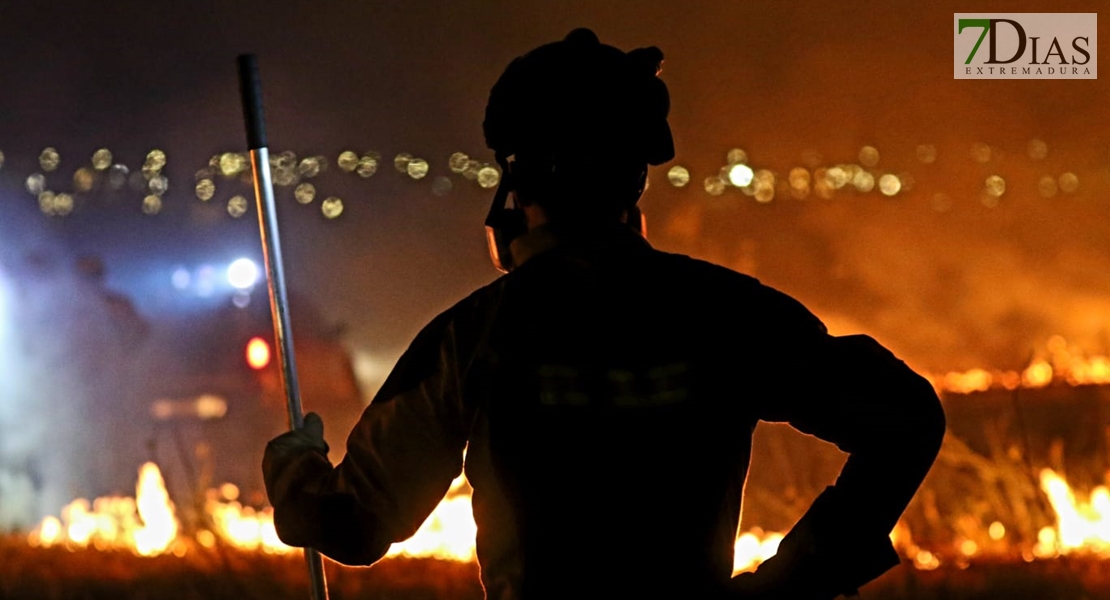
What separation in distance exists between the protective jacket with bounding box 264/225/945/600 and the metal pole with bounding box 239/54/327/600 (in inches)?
25.2

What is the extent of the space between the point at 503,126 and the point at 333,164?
6532 mm

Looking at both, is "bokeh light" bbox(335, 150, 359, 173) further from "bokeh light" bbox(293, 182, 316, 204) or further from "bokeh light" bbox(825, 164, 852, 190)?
"bokeh light" bbox(825, 164, 852, 190)

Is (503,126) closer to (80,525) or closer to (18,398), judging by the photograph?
(80,525)

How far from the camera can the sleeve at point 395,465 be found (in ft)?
5.60

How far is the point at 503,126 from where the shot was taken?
183cm

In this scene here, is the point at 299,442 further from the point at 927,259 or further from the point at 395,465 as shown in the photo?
the point at 927,259

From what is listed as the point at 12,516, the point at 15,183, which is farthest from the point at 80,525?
the point at 15,183

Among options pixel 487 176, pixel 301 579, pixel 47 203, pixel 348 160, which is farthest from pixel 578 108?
pixel 47 203

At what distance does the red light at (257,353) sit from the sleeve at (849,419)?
28.6 ft

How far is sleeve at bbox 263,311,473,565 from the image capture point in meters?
1.71

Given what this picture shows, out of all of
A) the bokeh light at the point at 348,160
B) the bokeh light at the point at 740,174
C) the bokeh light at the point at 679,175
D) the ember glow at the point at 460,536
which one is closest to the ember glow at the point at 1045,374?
the ember glow at the point at 460,536

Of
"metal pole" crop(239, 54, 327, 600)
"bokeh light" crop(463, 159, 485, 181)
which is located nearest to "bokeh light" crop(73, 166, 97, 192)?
"bokeh light" crop(463, 159, 485, 181)

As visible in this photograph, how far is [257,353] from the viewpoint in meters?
10.4

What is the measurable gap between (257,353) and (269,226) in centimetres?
824
